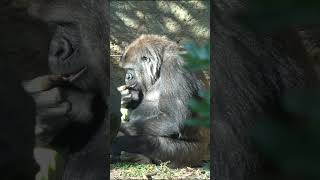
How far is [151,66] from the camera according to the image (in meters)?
5.00

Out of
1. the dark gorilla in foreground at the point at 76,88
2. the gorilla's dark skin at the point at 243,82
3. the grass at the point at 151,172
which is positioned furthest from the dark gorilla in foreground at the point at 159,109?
the gorilla's dark skin at the point at 243,82

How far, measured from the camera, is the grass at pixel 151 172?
3932 millimetres

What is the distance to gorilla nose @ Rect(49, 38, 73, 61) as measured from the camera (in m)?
1.21

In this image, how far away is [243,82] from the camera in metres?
1.10

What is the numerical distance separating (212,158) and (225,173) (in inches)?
2.3

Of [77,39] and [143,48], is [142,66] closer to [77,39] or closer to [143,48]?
[143,48]

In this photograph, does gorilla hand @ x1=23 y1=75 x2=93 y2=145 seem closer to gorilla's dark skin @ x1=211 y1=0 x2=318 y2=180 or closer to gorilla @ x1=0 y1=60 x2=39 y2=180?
gorilla @ x1=0 y1=60 x2=39 y2=180

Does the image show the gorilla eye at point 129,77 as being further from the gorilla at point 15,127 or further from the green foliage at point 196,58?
the green foliage at point 196,58

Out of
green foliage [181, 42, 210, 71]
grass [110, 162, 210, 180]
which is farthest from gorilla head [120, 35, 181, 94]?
green foliage [181, 42, 210, 71]

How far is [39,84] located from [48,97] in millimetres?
36

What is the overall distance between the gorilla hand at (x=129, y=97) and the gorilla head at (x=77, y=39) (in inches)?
153

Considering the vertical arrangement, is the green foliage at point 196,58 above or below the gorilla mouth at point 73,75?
above

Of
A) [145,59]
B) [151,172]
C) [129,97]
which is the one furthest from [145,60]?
[151,172]

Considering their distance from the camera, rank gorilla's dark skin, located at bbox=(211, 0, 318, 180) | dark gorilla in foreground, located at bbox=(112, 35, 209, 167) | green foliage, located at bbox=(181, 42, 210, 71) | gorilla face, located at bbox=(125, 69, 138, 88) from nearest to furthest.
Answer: green foliage, located at bbox=(181, 42, 210, 71) → gorilla's dark skin, located at bbox=(211, 0, 318, 180) → dark gorilla in foreground, located at bbox=(112, 35, 209, 167) → gorilla face, located at bbox=(125, 69, 138, 88)
